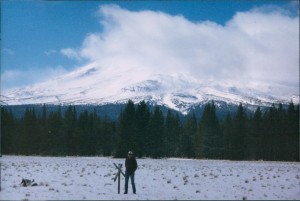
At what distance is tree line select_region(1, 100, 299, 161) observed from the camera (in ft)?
283

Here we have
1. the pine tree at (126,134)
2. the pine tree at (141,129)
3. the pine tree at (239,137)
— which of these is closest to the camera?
the pine tree at (126,134)

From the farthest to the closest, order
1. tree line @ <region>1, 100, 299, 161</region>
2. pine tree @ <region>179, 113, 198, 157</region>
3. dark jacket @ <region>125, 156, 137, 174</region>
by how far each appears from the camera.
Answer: pine tree @ <region>179, 113, 198, 157</region> < tree line @ <region>1, 100, 299, 161</region> < dark jacket @ <region>125, 156, 137, 174</region>

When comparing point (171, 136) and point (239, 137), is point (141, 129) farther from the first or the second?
point (239, 137)


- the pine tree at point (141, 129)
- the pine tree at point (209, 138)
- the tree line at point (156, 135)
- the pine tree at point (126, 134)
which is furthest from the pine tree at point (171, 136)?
the pine tree at point (126, 134)

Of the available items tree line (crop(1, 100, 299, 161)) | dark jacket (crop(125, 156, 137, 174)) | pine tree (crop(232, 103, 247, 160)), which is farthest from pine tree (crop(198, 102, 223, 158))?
dark jacket (crop(125, 156, 137, 174))

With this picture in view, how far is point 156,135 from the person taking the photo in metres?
87.2

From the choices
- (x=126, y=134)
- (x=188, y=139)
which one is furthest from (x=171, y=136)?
(x=126, y=134)

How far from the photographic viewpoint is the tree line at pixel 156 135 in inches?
3401

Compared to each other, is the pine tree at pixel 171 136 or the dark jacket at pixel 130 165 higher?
the pine tree at pixel 171 136

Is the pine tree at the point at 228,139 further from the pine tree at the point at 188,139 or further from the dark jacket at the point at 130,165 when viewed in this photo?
the dark jacket at the point at 130,165

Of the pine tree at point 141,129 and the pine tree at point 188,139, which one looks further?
the pine tree at point 188,139

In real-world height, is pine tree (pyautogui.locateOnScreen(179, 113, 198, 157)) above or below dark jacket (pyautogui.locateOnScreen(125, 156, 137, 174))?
above

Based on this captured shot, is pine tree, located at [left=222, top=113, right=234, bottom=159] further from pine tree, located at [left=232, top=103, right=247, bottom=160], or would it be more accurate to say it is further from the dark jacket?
the dark jacket

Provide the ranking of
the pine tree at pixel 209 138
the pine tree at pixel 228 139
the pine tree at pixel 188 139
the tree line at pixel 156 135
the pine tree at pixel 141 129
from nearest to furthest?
the pine tree at pixel 141 129 < the tree line at pixel 156 135 < the pine tree at pixel 209 138 < the pine tree at pixel 228 139 < the pine tree at pixel 188 139
